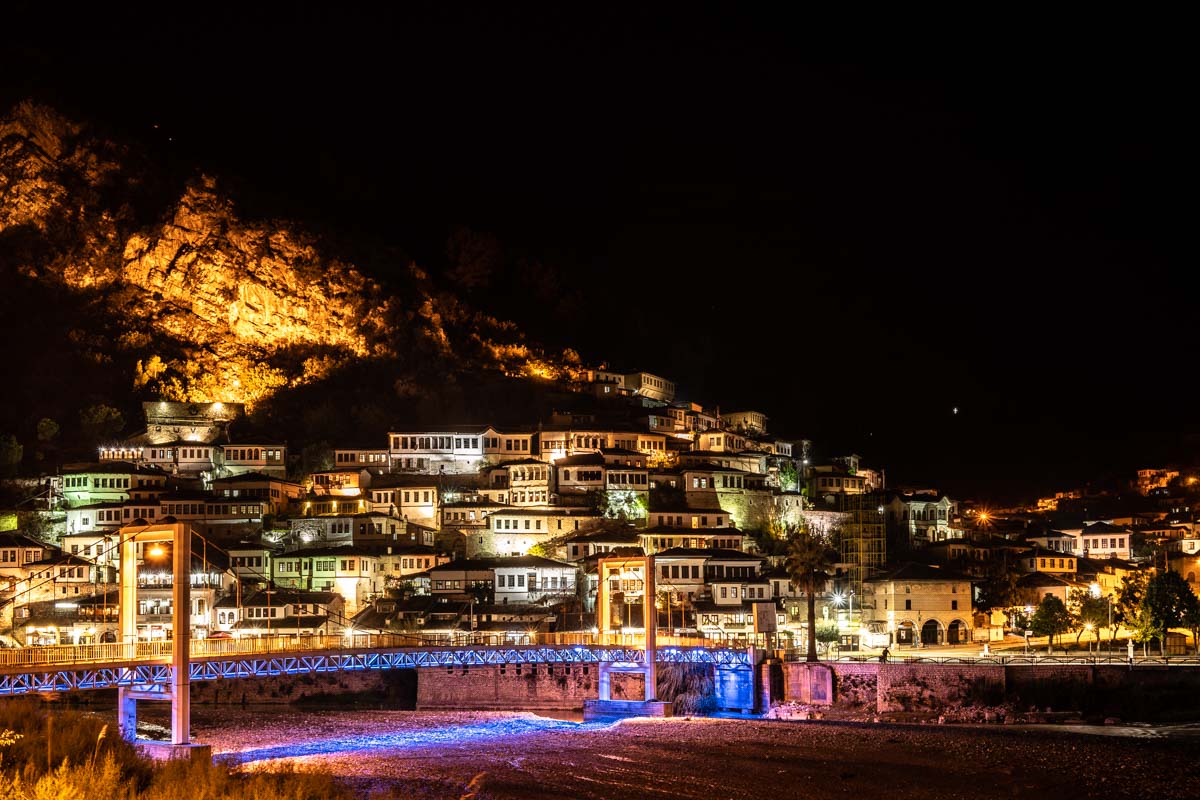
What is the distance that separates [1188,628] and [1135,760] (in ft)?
74.2

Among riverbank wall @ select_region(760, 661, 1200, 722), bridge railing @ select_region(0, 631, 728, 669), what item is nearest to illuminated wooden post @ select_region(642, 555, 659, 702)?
bridge railing @ select_region(0, 631, 728, 669)

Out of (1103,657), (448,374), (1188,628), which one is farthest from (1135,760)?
(448,374)

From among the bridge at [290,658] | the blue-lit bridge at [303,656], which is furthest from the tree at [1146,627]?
the blue-lit bridge at [303,656]

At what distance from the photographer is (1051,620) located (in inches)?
2259

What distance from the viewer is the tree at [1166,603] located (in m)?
52.5

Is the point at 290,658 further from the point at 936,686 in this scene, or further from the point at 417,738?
the point at 936,686

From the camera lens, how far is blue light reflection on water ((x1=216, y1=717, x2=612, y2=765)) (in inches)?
1506

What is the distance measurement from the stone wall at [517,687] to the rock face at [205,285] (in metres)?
46.7

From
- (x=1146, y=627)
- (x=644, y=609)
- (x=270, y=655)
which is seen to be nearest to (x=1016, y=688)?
(x=1146, y=627)

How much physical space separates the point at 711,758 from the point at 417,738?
1045 cm

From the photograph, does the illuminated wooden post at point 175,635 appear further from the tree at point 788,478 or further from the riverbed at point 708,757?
the tree at point 788,478

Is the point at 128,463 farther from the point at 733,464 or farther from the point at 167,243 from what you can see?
the point at 733,464

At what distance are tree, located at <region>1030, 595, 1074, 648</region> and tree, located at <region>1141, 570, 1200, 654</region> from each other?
165 inches

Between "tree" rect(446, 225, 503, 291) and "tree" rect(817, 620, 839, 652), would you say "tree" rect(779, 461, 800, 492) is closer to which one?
"tree" rect(817, 620, 839, 652)
